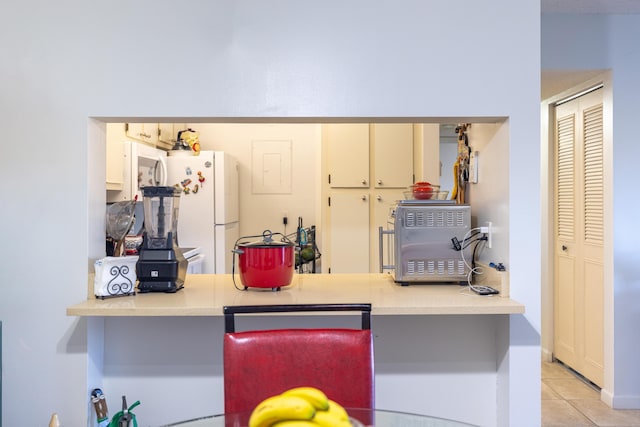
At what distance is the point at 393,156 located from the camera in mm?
4426

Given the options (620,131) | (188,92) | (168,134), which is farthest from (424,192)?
(168,134)

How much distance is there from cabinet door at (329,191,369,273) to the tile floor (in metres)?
1.62

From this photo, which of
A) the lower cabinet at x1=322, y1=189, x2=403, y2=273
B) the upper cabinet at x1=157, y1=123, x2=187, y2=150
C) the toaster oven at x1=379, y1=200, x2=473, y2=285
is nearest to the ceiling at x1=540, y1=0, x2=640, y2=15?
the toaster oven at x1=379, y1=200, x2=473, y2=285

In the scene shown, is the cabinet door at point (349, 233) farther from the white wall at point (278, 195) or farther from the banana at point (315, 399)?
the banana at point (315, 399)

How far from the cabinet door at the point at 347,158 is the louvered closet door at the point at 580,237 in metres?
1.54

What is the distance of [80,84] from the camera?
2.11m

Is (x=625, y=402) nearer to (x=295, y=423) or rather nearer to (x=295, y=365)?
(x=295, y=365)

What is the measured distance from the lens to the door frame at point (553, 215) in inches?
133

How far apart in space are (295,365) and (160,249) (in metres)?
0.98

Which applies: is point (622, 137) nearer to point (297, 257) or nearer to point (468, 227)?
point (468, 227)

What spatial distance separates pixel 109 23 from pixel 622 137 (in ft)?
9.87

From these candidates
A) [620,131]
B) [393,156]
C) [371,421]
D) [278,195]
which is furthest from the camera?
[278,195]

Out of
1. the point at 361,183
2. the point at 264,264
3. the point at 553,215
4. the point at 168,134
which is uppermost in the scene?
the point at 168,134

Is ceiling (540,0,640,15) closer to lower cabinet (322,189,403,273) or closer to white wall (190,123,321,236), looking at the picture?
lower cabinet (322,189,403,273)
